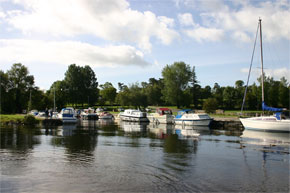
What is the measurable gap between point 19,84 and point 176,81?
50.4 meters

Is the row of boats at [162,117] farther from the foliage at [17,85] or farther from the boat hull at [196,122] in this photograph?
the foliage at [17,85]

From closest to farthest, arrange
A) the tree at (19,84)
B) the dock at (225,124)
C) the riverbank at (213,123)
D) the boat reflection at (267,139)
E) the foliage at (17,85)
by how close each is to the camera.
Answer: the boat reflection at (267,139), the riverbank at (213,123), the dock at (225,124), the foliage at (17,85), the tree at (19,84)

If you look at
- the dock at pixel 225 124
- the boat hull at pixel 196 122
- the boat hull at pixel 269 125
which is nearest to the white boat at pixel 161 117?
the boat hull at pixel 196 122

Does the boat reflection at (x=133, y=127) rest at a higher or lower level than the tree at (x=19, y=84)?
lower

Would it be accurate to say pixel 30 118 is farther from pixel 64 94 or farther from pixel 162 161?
pixel 64 94

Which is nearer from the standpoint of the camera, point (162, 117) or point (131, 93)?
point (162, 117)

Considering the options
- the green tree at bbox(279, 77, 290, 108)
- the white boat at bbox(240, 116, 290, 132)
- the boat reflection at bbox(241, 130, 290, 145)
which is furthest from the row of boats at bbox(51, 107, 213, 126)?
the green tree at bbox(279, 77, 290, 108)

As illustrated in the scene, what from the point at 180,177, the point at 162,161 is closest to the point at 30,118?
the point at 162,161

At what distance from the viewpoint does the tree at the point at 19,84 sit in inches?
3148

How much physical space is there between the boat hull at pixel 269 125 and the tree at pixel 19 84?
65987 millimetres

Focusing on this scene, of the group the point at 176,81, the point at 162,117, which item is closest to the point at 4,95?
the point at 162,117

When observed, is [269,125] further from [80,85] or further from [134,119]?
[80,85]

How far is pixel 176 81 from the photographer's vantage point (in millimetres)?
94125

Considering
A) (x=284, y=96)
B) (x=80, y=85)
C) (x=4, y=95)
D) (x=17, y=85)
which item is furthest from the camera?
(x=80, y=85)
